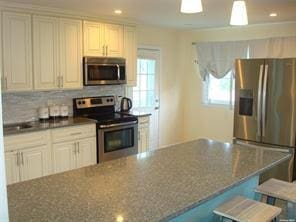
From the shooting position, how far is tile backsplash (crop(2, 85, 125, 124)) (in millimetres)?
4188

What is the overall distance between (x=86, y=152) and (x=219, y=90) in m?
2.91

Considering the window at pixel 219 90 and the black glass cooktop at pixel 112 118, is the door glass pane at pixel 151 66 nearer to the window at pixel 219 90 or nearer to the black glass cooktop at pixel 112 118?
the window at pixel 219 90

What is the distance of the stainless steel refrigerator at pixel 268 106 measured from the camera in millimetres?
4234

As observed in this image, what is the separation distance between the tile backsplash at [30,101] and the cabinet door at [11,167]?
669 mm

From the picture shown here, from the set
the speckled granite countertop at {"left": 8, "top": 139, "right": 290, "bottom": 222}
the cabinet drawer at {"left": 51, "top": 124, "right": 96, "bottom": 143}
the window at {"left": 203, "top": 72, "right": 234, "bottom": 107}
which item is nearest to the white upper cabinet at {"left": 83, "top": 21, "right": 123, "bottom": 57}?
the cabinet drawer at {"left": 51, "top": 124, "right": 96, "bottom": 143}

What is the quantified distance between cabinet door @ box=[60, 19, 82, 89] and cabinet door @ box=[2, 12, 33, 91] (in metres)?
0.45

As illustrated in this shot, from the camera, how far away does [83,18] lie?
14.8ft

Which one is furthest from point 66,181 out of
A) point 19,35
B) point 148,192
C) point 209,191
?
point 19,35

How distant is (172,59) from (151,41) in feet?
2.32

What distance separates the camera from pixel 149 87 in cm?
605

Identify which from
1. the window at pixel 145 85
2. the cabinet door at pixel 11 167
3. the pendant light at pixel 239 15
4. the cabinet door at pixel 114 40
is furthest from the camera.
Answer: the window at pixel 145 85

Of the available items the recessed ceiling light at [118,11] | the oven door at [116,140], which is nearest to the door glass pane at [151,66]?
the oven door at [116,140]

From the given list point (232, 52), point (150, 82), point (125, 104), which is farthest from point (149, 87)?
point (232, 52)

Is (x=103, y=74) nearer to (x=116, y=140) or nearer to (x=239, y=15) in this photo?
(x=116, y=140)
